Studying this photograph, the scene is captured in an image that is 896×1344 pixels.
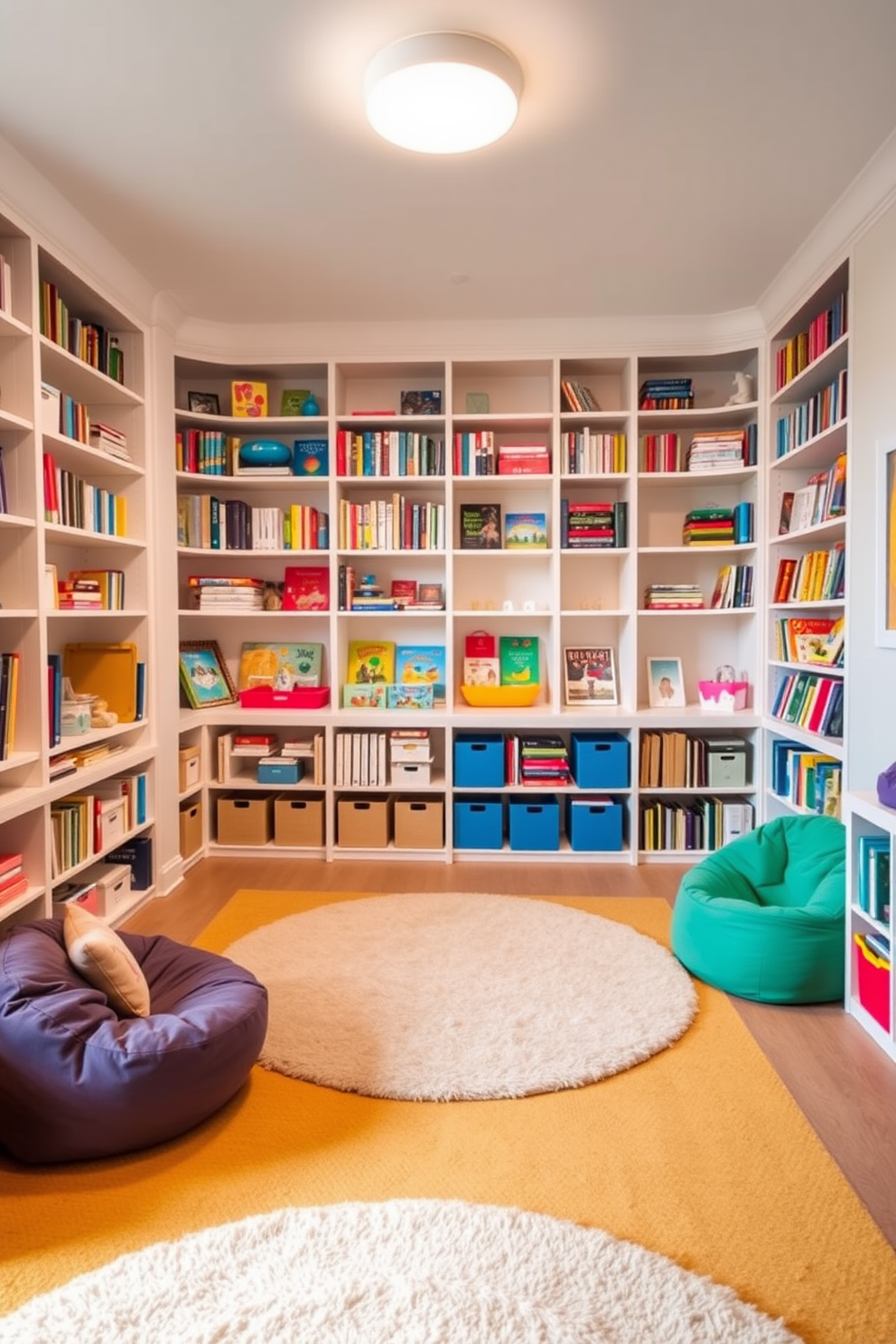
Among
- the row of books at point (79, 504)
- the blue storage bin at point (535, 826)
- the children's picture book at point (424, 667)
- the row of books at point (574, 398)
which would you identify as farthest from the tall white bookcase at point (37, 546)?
the row of books at point (574, 398)

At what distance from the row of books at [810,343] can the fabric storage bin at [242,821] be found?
10.7 feet

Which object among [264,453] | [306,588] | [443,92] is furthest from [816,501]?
[264,453]

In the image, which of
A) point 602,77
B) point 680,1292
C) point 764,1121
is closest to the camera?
point 680,1292

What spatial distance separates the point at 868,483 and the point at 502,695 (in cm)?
197

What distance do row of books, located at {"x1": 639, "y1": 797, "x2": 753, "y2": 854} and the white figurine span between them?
2.01 metres

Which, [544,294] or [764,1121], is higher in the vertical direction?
[544,294]

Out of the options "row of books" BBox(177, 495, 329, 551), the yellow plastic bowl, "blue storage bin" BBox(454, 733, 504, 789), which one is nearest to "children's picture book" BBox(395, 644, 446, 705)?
the yellow plastic bowl

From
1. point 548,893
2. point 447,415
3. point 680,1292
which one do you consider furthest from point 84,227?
point 680,1292

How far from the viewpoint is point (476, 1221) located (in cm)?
157

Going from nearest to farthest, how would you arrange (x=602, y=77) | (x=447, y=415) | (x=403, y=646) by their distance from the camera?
(x=602, y=77) < (x=447, y=415) < (x=403, y=646)

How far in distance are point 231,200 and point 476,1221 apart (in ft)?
9.94

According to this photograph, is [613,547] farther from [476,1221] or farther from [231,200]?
[476,1221]

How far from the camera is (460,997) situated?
8.13 feet

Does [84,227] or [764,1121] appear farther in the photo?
[84,227]
